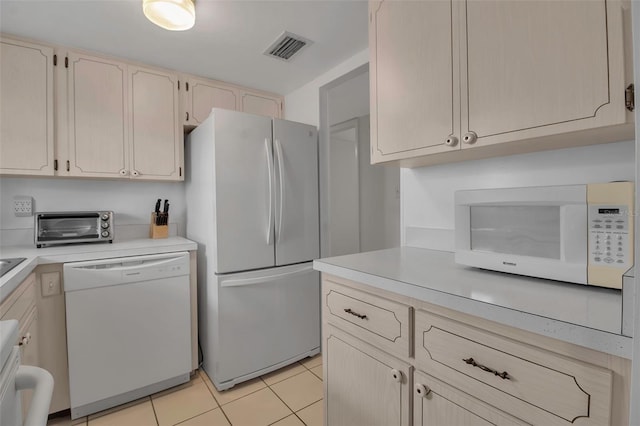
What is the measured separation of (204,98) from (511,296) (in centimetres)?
248

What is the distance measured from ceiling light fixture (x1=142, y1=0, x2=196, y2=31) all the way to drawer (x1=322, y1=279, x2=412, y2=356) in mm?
1490

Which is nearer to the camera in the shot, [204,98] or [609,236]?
[609,236]

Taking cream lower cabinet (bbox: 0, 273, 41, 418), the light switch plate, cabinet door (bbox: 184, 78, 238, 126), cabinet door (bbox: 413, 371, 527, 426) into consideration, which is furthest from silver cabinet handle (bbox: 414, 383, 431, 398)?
cabinet door (bbox: 184, 78, 238, 126)

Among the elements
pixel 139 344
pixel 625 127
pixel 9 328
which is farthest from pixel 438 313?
pixel 139 344

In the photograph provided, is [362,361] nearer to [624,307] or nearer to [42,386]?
[624,307]

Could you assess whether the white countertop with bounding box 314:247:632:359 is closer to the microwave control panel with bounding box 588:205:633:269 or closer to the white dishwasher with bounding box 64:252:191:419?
the microwave control panel with bounding box 588:205:633:269

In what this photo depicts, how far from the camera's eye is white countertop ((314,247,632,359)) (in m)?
0.60

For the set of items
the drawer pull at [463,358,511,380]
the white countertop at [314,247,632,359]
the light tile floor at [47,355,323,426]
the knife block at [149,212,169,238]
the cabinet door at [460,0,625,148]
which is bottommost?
the light tile floor at [47,355,323,426]

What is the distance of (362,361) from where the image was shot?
112cm

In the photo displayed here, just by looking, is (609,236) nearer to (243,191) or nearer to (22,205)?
(243,191)

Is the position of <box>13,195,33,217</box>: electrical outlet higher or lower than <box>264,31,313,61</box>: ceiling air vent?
lower

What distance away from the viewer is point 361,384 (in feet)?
3.70

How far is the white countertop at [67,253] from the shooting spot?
1234 mm

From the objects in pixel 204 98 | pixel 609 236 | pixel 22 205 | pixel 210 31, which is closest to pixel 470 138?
pixel 609 236
